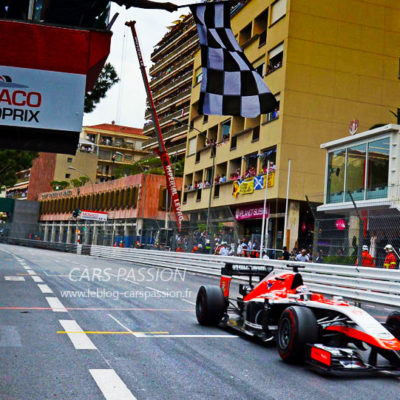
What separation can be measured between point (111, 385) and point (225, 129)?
118 ft

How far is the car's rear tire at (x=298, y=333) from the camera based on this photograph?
5613 mm

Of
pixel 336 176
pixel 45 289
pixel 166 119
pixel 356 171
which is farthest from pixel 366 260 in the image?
pixel 166 119

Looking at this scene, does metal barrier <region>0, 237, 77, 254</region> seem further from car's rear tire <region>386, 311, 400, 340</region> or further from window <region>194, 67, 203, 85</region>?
car's rear tire <region>386, 311, 400, 340</region>

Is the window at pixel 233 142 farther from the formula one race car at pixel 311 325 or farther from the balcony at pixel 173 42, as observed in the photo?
the formula one race car at pixel 311 325

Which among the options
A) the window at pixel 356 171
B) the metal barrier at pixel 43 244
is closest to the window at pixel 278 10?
the window at pixel 356 171

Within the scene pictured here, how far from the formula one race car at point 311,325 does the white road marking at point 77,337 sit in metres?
1.85

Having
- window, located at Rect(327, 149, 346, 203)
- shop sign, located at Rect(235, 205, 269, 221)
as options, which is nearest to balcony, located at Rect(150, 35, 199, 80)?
shop sign, located at Rect(235, 205, 269, 221)

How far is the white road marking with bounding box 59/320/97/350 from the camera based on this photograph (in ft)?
20.2

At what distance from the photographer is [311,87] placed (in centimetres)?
3203

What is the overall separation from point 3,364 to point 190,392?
189 cm

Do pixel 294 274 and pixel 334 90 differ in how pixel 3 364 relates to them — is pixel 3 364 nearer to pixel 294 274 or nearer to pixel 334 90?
pixel 294 274

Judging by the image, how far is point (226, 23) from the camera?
8.83 meters

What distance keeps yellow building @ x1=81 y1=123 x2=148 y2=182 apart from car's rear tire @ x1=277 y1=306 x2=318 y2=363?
9461 centimetres

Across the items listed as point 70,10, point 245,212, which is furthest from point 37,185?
point 70,10
